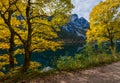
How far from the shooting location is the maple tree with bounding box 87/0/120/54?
37.6m

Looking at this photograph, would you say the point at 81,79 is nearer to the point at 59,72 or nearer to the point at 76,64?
the point at 59,72

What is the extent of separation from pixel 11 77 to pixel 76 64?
4.69m

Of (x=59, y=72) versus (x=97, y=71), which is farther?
(x=97, y=71)

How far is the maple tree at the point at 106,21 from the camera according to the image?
3760 centimetres

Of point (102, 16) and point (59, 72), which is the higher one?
point (102, 16)

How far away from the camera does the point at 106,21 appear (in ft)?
124

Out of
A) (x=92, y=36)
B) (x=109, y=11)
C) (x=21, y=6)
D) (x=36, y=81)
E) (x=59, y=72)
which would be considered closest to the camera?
(x=36, y=81)

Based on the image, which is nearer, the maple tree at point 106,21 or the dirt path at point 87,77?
the dirt path at point 87,77

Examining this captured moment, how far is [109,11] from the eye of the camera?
37.7m

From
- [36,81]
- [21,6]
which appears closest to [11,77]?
[36,81]

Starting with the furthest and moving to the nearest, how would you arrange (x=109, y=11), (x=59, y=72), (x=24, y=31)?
(x=109, y=11), (x=24, y=31), (x=59, y=72)

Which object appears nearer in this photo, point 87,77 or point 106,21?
point 87,77

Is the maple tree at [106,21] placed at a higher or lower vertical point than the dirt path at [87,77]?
higher

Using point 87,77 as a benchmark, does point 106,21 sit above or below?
above
